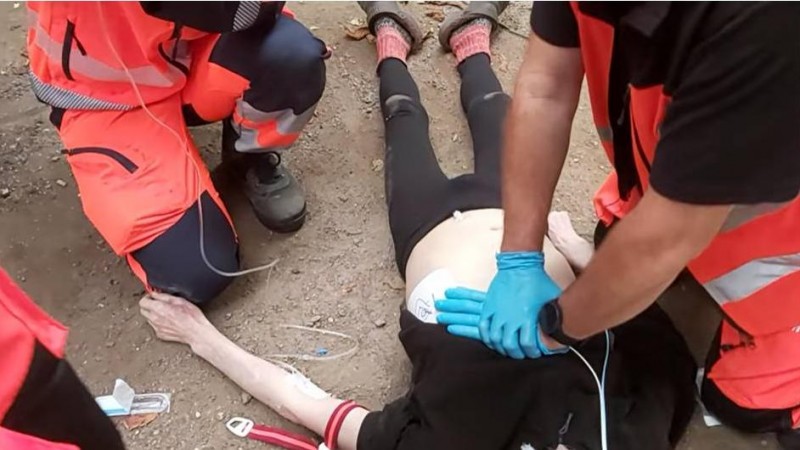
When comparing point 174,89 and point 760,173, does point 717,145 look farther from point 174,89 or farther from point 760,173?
point 174,89

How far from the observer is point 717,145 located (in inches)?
34.7

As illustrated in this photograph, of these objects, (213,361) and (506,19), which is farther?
(506,19)

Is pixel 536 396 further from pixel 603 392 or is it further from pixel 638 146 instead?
pixel 638 146

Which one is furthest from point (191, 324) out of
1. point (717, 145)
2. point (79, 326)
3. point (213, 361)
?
point (717, 145)

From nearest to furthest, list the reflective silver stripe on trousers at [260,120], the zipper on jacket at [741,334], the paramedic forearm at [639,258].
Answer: the paramedic forearm at [639,258]
the zipper on jacket at [741,334]
the reflective silver stripe on trousers at [260,120]

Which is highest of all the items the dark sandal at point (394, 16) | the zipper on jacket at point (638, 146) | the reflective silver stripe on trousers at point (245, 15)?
the reflective silver stripe on trousers at point (245, 15)

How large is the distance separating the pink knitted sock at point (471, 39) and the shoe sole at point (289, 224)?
0.46 metres

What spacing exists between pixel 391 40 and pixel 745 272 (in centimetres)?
87

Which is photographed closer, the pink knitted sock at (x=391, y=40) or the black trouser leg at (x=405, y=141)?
the black trouser leg at (x=405, y=141)

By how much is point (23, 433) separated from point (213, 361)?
711mm

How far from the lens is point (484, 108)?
176 centimetres

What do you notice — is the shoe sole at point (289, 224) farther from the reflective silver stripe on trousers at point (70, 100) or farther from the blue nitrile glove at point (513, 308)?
the blue nitrile glove at point (513, 308)

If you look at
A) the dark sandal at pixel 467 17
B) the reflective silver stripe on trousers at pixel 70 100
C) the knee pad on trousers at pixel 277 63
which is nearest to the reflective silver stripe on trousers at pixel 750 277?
the knee pad on trousers at pixel 277 63

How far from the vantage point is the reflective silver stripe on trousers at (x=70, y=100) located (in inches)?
60.8
